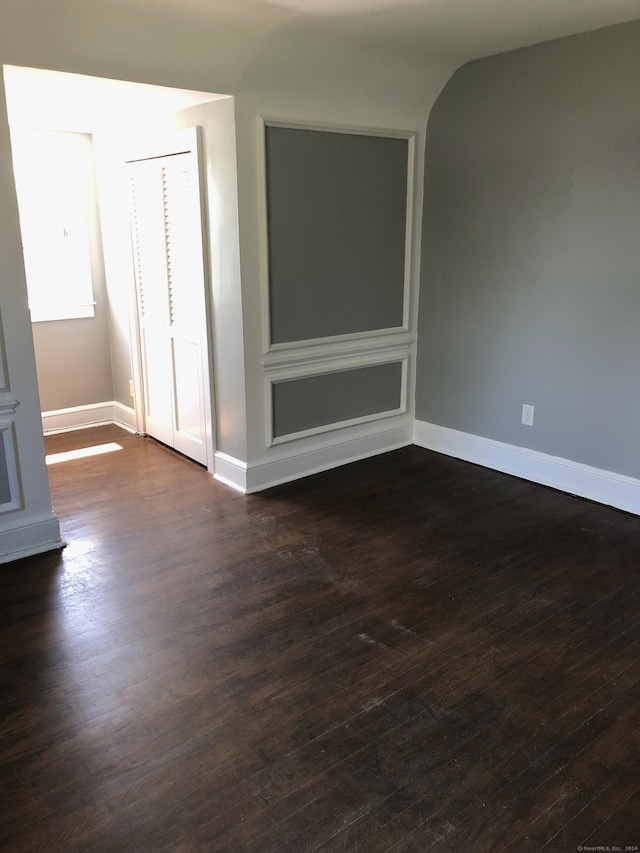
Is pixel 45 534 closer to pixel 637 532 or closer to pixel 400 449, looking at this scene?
pixel 400 449

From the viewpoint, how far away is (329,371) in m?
4.01

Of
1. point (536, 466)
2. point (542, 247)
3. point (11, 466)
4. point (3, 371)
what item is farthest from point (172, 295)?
point (536, 466)

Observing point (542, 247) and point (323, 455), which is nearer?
point (542, 247)

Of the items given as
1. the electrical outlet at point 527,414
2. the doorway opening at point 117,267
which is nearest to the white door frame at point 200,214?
the doorway opening at point 117,267

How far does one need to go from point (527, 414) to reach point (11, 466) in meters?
2.77

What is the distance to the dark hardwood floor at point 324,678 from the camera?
5.74 ft

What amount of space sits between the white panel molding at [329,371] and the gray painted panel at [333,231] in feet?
0.57

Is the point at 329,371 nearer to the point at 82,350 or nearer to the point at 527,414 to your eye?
the point at 527,414

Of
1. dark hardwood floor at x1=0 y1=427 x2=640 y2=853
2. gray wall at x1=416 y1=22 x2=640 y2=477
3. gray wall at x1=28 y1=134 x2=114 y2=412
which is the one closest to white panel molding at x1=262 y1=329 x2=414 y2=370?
gray wall at x1=416 y1=22 x2=640 y2=477

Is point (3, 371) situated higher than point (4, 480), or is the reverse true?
point (3, 371)

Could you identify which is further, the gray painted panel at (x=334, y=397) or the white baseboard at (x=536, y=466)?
the gray painted panel at (x=334, y=397)

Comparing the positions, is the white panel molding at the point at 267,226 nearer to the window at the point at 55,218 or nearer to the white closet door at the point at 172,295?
the white closet door at the point at 172,295

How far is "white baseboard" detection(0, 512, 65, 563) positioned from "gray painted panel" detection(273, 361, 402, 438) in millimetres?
1302

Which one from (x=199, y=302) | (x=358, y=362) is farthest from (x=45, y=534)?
(x=358, y=362)
